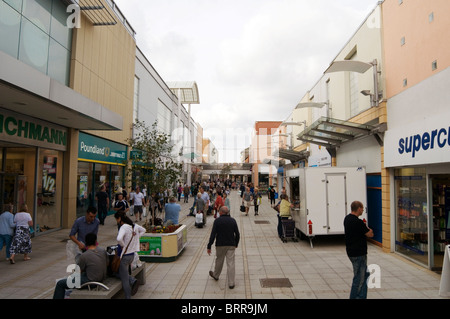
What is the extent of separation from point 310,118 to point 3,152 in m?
17.0

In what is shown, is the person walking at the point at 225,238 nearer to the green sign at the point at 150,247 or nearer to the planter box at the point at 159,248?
the planter box at the point at 159,248

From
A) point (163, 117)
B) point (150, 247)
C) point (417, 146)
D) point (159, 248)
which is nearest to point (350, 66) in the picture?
point (417, 146)

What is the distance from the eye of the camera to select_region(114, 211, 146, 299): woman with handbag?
5.10m

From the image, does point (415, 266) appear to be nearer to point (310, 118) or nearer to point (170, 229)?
point (170, 229)

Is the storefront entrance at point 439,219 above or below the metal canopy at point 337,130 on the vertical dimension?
below

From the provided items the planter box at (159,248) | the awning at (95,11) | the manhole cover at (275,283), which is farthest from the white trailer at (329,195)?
the awning at (95,11)

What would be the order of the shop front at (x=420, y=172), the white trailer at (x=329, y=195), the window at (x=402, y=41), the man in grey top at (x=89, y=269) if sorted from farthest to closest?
the white trailer at (x=329, y=195) → the window at (x=402, y=41) → the shop front at (x=420, y=172) → the man in grey top at (x=89, y=269)

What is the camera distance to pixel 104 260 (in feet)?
16.2

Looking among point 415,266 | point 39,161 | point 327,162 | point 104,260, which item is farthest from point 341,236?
point 39,161

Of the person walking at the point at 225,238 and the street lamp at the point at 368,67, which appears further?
the street lamp at the point at 368,67

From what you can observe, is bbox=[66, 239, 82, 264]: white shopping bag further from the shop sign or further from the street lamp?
the street lamp

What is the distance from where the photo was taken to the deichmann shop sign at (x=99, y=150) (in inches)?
558

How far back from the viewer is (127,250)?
531 cm

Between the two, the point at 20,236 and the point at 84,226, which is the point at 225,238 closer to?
the point at 84,226
